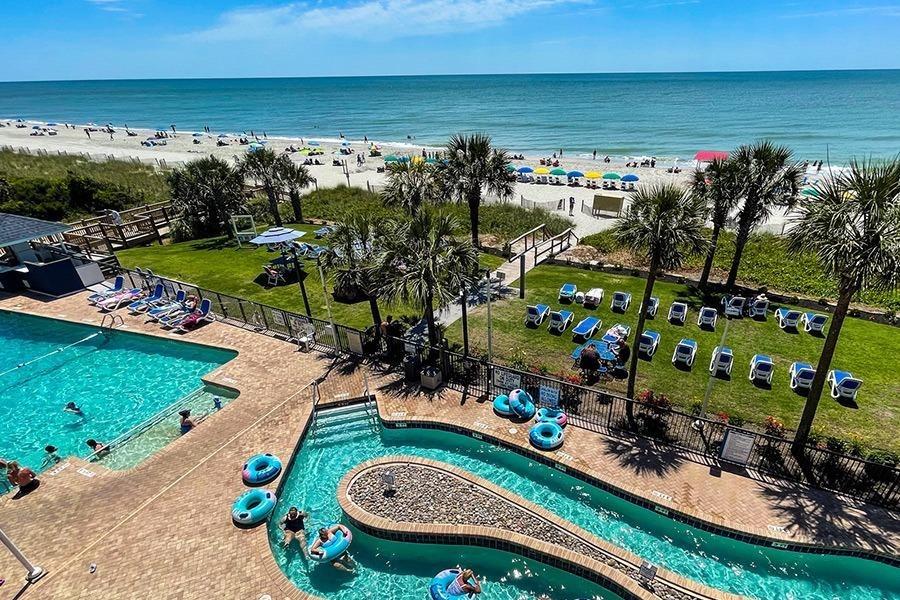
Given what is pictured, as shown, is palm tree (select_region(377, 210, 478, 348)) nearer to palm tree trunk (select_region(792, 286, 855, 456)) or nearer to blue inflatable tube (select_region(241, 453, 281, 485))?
blue inflatable tube (select_region(241, 453, 281, 485))

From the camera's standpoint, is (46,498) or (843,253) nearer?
(843,253)

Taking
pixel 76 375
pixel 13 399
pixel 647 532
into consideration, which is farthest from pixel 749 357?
Result: pixel 13 399

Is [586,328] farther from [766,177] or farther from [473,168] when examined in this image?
[766,177]

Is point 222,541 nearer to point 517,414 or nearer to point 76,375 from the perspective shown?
point 517,414

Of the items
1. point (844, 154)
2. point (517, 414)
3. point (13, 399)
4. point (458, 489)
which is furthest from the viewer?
point (844, 154)

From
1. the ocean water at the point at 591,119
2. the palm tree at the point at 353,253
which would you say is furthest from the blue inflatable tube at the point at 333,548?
the ocean water at the point at 591,119

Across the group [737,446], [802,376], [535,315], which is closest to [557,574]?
[737,446]
